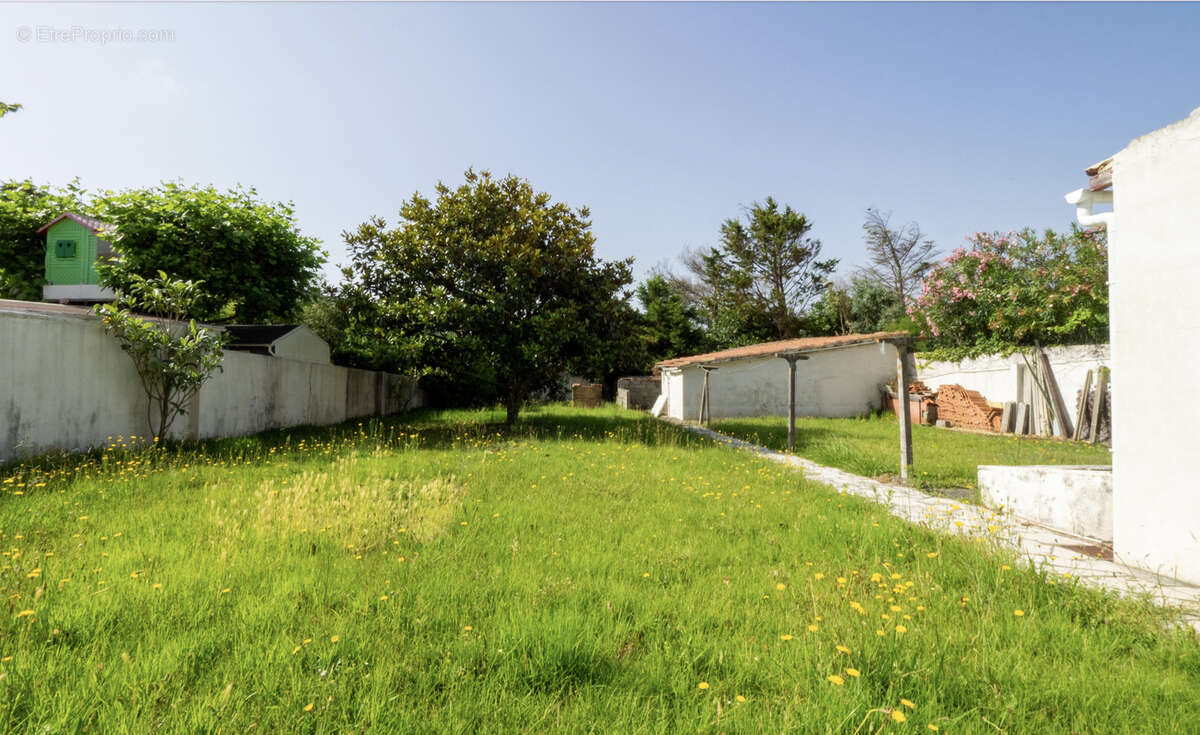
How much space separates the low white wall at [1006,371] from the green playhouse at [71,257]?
1269 inches

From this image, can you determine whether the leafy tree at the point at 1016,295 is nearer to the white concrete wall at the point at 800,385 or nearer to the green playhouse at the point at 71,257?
the white concrete wall at the point at 800,385

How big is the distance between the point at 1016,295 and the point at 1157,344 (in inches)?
665

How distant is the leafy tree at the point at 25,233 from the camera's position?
766 inches

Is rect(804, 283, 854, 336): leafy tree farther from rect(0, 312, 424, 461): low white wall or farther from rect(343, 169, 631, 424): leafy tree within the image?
rect(0, 312, 424, 461): low white wall

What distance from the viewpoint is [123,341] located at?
889cm

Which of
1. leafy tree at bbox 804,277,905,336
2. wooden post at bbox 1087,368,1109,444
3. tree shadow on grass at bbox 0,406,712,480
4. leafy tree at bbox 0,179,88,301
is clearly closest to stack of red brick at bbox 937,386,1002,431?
wooden post at bbox 1087,368,1109,444

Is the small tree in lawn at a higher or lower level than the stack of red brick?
higher

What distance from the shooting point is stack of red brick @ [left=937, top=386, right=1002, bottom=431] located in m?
16.9

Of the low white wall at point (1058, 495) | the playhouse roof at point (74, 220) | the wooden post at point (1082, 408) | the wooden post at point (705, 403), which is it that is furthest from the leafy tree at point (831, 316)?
the playhouse roof at point (74, 220)

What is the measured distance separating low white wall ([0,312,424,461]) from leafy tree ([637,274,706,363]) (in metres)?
22.3

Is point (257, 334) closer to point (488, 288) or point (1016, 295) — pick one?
point (488, 288)

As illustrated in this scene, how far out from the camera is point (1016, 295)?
1788 centimetres

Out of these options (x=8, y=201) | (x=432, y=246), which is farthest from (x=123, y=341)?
(x=8, y=201)

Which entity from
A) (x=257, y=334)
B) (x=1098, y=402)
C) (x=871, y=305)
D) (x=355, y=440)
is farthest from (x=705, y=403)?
(x=871, y=305)
